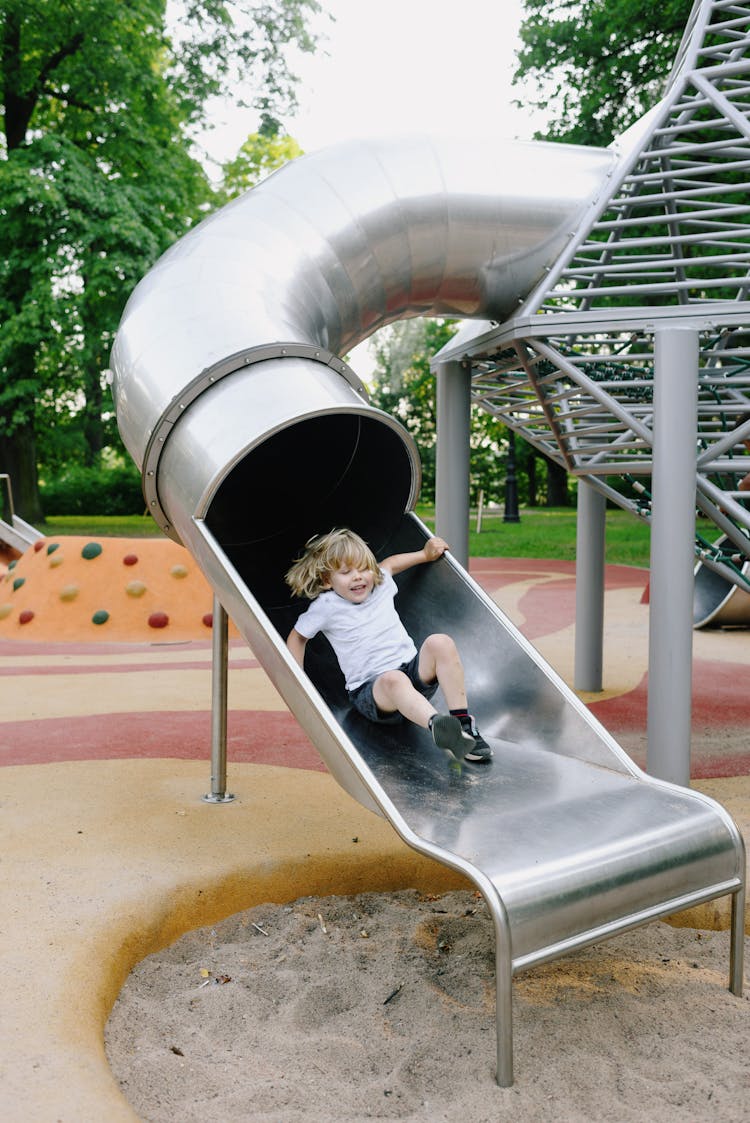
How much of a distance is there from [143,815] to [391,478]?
1972mm

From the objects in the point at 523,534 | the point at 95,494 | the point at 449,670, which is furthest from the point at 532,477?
the point at 449,670

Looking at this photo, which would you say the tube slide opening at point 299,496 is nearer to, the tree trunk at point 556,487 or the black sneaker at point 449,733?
the black sneaker at point 449,733

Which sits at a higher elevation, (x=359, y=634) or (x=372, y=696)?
(x=359, y=634)

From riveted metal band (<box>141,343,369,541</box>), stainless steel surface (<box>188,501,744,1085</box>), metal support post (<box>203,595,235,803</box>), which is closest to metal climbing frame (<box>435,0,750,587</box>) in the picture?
stainless steel surface (<box>188,501,744,1085</box>)

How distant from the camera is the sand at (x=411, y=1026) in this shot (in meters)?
2.75

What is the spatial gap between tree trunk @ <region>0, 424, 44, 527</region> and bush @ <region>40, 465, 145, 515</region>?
21.4 feet

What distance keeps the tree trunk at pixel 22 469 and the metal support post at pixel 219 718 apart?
56.5 ft

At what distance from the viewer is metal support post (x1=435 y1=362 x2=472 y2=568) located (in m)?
6.32

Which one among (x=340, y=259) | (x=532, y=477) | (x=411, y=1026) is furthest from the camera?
(x=532, y=477)

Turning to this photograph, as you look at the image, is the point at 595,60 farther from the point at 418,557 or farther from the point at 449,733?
the point at 449,733

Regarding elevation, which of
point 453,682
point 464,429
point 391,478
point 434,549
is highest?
point 464,429

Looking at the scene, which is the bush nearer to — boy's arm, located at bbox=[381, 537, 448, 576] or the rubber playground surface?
the rubber playground surface

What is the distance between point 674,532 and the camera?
447 centimetres

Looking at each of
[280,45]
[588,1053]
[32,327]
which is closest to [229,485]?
[588,1053]
